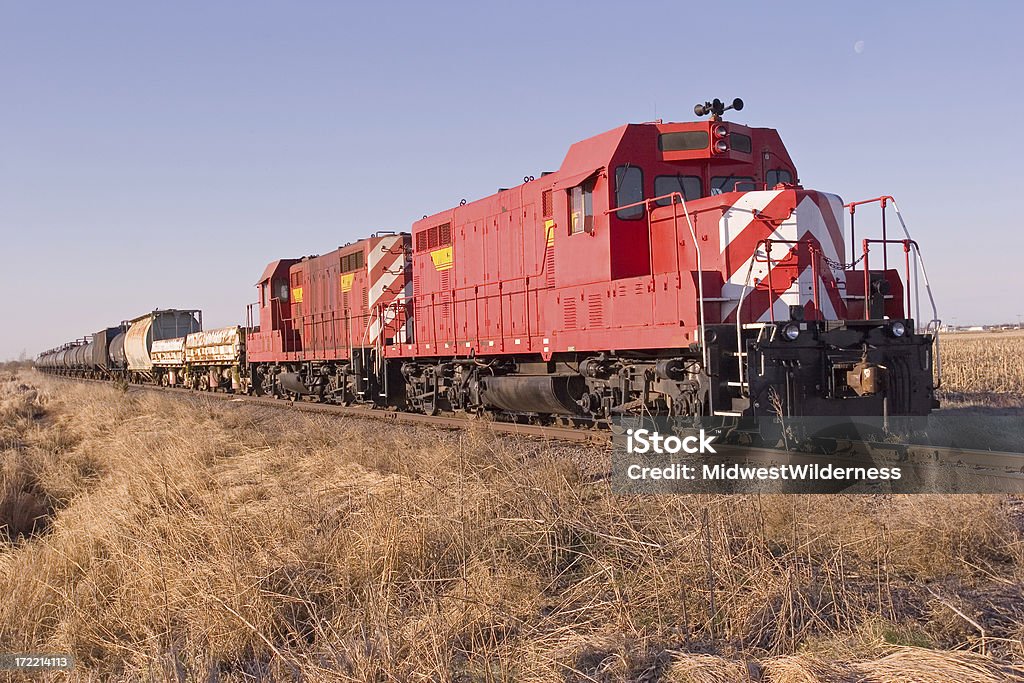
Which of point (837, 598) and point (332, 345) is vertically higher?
point (332, 345)

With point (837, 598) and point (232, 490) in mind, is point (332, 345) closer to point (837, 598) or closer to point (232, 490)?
point (232, 490)

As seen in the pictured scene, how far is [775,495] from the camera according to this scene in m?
6.81

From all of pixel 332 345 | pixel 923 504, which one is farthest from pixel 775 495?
pixel 332 345

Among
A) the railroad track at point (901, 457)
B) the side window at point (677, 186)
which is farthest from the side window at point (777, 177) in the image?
the railroad track at point (901, 457)

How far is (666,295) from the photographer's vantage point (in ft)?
32.7

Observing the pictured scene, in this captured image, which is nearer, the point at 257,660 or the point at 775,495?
the point at 257,660

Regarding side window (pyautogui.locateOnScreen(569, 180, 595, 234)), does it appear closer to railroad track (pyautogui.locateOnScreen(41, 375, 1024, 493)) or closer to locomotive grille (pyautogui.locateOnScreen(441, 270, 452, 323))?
railroad track (pyautogui.locateOnScreen(41, 375, 1024, 493))

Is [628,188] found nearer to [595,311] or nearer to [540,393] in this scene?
[595,311]

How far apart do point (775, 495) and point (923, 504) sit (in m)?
1.07

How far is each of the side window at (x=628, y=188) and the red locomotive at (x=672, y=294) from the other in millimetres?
19

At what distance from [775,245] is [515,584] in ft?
21.1

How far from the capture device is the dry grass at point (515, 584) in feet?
14.0

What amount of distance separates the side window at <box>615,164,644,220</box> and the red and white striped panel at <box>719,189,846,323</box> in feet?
4.18

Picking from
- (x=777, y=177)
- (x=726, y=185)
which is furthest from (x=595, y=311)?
(x=777, y=177)
